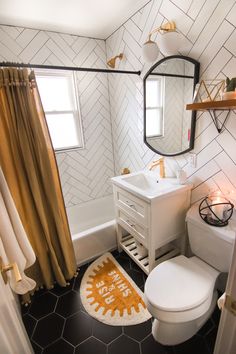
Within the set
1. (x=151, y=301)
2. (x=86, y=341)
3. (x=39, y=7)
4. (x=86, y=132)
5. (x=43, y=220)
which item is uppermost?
(x=39, y=7)

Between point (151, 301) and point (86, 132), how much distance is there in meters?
2.07

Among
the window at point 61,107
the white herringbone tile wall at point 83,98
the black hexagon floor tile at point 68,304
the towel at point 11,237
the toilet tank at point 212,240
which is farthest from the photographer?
the window at point 61,107

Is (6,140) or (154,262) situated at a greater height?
(6,140)

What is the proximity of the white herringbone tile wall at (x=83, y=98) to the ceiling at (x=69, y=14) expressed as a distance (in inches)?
4.8

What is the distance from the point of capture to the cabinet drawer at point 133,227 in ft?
5.18

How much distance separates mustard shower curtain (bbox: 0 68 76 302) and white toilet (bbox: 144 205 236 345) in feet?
2.84

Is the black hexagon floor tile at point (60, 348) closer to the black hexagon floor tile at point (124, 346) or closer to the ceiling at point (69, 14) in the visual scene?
the black hexagon floor tile at point (124, 346)

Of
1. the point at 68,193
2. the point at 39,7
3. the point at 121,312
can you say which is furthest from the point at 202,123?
the point at 68,193

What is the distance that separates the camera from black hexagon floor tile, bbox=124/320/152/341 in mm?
1348

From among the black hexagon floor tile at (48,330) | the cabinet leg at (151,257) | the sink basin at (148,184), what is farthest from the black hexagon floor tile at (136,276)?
the sink basin at (148,184)

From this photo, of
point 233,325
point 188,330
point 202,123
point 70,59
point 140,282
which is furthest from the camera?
point 70,59

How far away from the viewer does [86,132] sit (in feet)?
8.42

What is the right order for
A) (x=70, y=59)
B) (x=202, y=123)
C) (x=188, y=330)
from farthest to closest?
1. (x=70, y=59)
2. (x=202, y=123)
3. (x=188, y=330)

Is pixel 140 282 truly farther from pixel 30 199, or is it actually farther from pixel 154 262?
pixel 30 199
